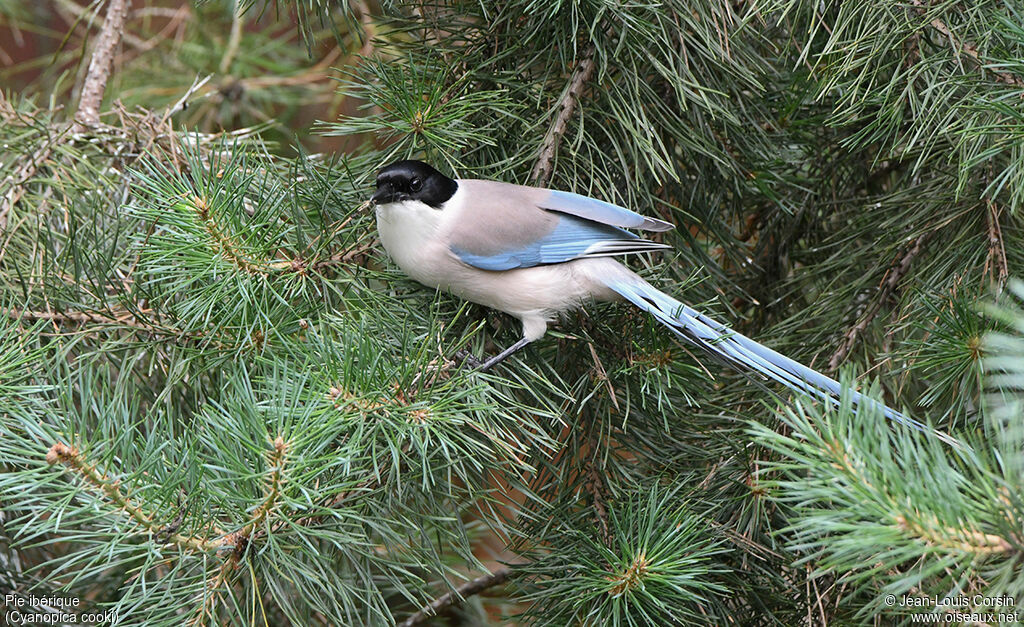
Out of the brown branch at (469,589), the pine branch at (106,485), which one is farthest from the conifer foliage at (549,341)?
the brown branch at (469,589)

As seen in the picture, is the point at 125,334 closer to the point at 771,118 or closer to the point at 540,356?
the point at 540,356

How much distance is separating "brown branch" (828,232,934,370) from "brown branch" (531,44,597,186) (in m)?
0.59

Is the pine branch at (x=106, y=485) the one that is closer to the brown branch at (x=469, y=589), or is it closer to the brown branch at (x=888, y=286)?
the brown branch at (x=469, y=589)

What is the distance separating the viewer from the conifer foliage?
1002mm

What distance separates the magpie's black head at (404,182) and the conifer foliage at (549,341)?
0.03 metres

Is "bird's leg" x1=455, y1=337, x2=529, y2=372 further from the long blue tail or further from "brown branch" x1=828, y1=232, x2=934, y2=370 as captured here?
"brown branch" x1=828, y1=232, x2=934, y2=370

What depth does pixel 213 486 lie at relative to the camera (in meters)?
1.01

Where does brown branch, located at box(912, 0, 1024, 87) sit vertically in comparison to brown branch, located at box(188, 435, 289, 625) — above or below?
above

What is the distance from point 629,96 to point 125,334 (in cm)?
94

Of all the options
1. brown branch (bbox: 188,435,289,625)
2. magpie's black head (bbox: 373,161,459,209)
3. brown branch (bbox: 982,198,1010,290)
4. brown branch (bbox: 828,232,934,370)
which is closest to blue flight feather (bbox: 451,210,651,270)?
magpie's black head (bbox: 373,161,459,209)

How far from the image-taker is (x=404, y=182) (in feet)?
5.01

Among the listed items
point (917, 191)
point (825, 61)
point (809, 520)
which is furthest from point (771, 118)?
point (809, 520)

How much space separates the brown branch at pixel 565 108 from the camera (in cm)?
153

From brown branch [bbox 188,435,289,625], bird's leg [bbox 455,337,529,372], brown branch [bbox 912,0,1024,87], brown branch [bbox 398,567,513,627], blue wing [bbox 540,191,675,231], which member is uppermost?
brown branch [bbox 912,0,1024,87]
